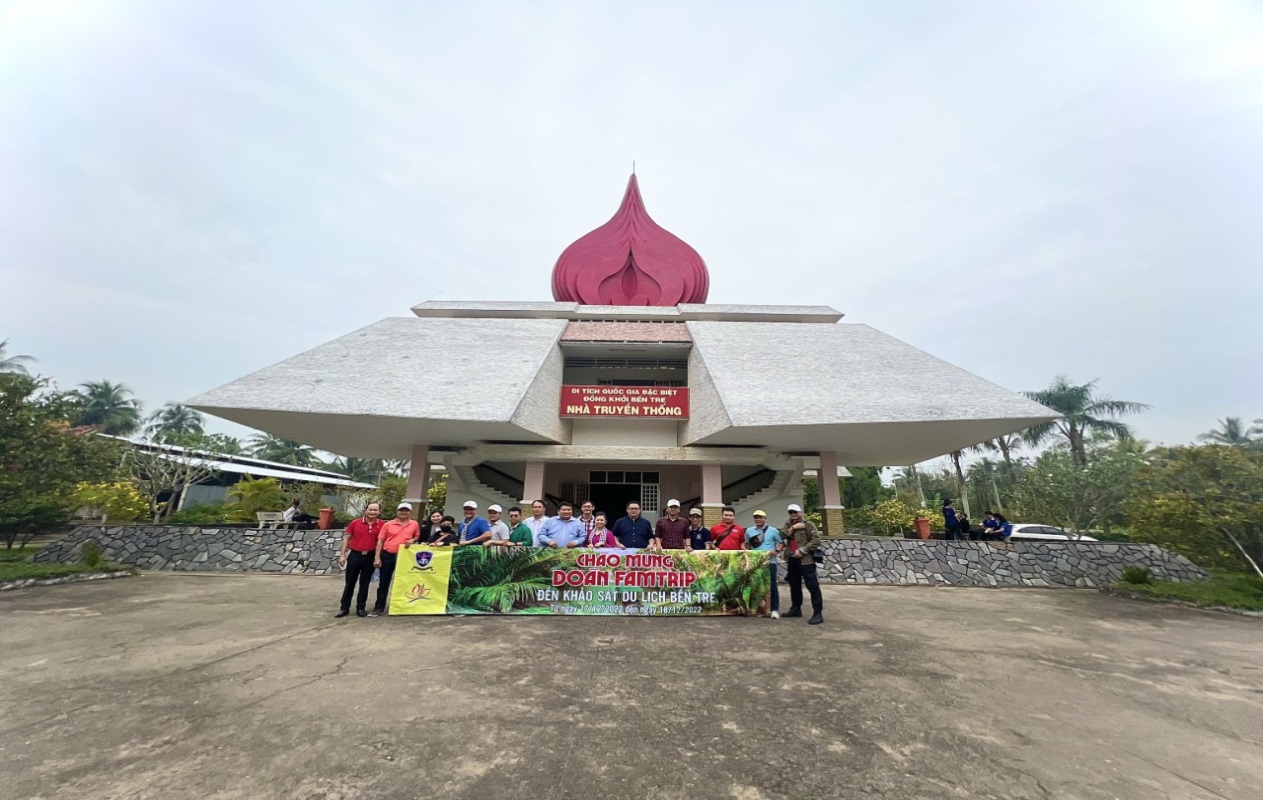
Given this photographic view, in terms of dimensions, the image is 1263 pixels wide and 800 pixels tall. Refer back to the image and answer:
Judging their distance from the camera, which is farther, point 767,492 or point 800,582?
point 767,492

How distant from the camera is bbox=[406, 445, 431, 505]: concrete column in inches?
567

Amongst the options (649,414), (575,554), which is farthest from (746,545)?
(649,414)

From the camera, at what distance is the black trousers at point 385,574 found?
6.75 m

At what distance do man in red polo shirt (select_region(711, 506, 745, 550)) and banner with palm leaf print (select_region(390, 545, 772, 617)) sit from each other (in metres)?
0.38

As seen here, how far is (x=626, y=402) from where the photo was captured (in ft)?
49.4

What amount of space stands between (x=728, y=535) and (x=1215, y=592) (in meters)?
9.75

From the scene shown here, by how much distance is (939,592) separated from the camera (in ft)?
33.9

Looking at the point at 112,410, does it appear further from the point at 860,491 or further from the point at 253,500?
the point at 860,491

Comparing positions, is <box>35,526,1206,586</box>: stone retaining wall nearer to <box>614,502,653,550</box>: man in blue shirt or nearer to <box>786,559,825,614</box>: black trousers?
<box>786,559,825,614</box>: black trousers

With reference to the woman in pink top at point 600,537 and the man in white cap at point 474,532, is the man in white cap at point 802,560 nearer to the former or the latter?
the woman in pink top at point 600,537

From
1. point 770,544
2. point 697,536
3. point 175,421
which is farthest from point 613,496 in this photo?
point 175,421

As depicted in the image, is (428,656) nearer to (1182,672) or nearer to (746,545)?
(746,545)

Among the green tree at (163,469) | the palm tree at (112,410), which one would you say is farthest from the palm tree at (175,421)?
the green tree at (163,469)

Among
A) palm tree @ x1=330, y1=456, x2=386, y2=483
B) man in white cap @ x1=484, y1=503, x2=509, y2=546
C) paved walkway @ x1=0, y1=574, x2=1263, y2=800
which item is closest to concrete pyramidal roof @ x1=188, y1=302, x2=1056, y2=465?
man in white cap @ x1=484, y1=503, x2=509, y2=546
